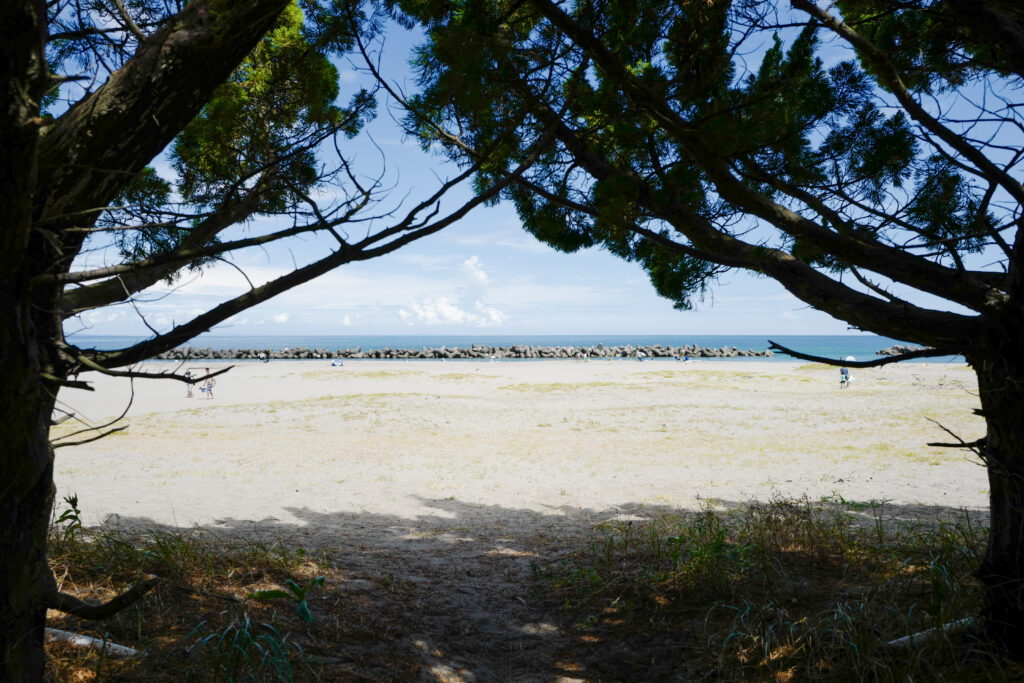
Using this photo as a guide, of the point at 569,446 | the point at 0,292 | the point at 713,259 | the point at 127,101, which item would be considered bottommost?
the point at 569,446

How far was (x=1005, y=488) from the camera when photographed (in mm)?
3123

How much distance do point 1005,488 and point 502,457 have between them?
8.01 m

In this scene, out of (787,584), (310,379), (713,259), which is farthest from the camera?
(310,379)

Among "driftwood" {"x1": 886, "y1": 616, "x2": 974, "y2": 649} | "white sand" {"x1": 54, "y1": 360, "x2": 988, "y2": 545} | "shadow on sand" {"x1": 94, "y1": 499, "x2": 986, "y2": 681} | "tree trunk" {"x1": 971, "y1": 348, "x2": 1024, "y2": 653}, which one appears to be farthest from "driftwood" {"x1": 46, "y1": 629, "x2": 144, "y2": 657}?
"tree trunk" {"x1": 971, "y1": 348, "x2": 1024, "y2": 653}

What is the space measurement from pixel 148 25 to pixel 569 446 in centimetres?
917

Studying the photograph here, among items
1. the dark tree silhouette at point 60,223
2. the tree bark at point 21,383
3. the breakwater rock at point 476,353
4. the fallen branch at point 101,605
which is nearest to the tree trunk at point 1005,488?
the dark tree silhouette at point 60,223

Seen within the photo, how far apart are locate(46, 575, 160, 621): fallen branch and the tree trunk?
3.84m

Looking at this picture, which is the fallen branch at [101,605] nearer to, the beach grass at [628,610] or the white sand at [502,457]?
the beach grass at [628,610]

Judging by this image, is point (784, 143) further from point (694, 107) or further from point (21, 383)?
point (21, 383)

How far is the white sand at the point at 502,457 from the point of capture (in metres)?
7.37

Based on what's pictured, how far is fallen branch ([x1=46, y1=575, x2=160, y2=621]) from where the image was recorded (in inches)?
87.5

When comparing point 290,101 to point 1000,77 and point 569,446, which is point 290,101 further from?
point 569,446

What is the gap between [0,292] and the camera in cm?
205

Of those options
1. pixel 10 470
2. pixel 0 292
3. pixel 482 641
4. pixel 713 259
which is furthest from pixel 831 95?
pixel 10 470
